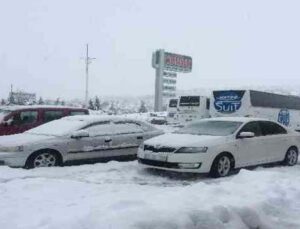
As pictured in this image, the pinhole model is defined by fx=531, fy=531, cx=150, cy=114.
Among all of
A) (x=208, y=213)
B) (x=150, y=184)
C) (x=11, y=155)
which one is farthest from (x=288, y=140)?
(x=208, y=213)

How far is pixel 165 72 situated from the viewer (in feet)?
222

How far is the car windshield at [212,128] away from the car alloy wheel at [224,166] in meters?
0.62

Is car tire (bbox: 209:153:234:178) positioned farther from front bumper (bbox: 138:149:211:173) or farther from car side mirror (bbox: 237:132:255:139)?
car side mirror (bbox: 237:132:255:139)

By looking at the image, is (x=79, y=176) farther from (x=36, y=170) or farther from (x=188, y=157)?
(x=188, y=157)

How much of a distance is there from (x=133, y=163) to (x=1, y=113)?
15.8 ft

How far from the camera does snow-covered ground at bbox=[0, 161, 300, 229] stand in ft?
18.9

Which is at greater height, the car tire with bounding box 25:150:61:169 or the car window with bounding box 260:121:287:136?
the car window with bounding box 260:121:287:136

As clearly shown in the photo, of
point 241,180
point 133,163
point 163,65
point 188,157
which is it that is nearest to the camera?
point 241,180

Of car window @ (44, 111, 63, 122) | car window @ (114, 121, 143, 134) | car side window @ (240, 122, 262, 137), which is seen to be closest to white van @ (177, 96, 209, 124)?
car window @ (44, 111, 63, 122)

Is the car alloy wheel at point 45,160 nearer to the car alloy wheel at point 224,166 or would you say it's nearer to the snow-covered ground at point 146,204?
the snow-covered ground at point 146,204

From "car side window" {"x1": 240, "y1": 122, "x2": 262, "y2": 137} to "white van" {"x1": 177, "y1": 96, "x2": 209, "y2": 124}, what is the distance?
1897cm

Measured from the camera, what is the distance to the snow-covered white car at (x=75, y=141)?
1123cm

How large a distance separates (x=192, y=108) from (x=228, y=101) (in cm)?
620

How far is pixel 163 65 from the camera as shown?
66250 mm
